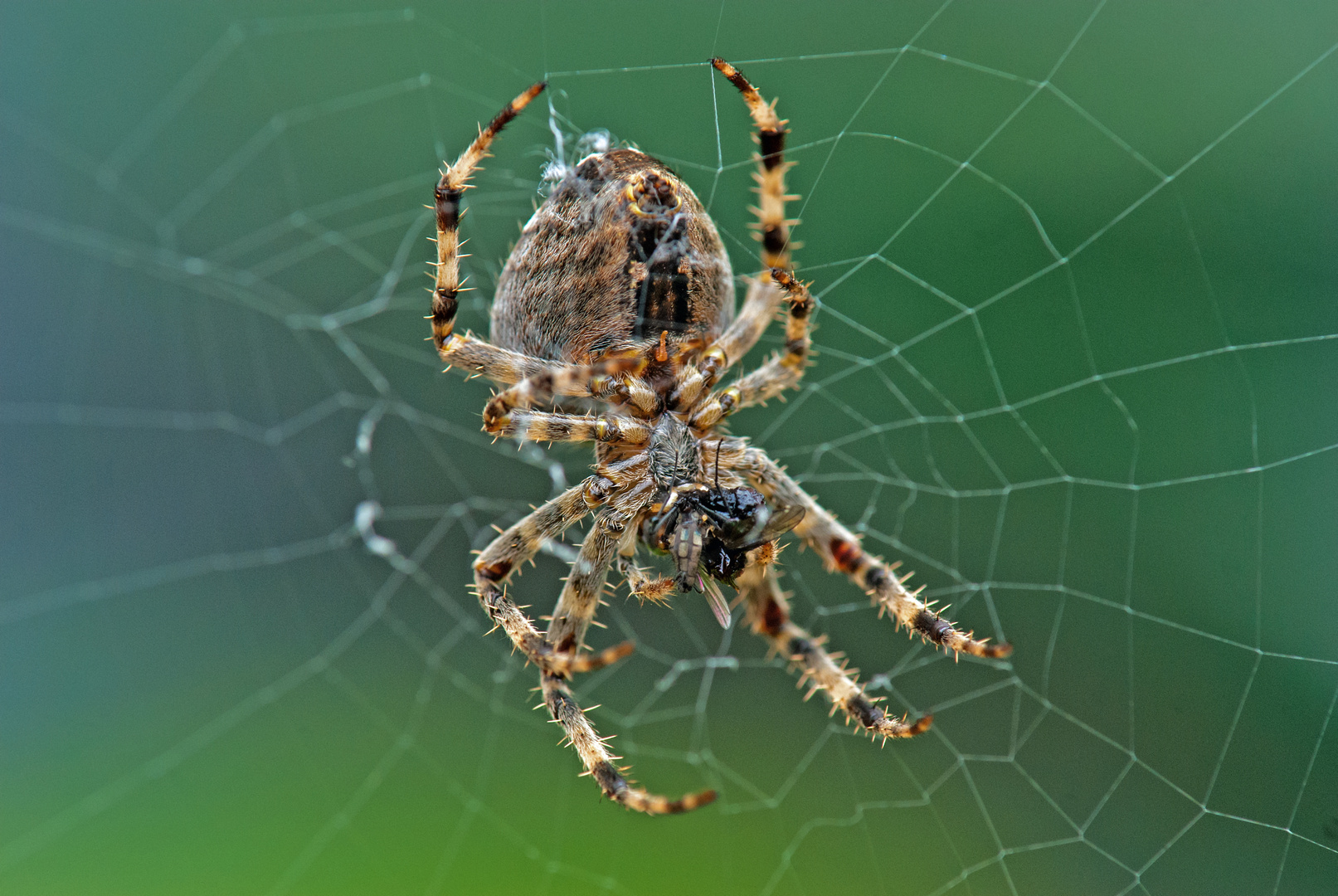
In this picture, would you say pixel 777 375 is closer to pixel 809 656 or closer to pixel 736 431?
pixel 809 656

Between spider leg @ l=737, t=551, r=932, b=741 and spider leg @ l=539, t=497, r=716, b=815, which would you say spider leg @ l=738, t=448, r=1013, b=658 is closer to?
spider leg @ l=737, t=551, r=932, b=741

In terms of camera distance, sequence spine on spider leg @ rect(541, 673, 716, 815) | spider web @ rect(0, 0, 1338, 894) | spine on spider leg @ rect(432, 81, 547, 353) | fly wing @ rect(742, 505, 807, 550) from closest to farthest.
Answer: fly wing @ rect(742, 505, 807, 550) < spine on spider leg @ rect(541, 673, 716, 815) < spine on spider leg @ rect(432, 81, 547, 353) < spider web @ rect(0, 0, 1338, 894)

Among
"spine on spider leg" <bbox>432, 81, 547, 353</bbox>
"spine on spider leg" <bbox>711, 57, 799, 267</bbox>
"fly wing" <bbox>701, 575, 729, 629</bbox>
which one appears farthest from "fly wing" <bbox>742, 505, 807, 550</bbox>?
"spine on spider leg" <bbox>432, 81, 547, 353</bbox>

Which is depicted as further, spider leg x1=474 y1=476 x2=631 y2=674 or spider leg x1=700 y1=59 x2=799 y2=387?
spider leg x1=474 y1=476 x2=631 y2=674

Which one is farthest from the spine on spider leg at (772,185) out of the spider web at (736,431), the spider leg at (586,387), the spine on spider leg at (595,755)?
the spine on spider leg at (595,755)

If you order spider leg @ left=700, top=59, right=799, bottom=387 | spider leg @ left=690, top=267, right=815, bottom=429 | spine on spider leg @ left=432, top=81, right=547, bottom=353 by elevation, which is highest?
spine on spider leg @ left=432, top=81, right=547, bottom=353

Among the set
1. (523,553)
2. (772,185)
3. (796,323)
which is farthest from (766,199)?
(523,553)

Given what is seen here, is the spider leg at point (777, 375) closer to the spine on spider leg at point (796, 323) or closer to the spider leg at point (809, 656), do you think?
the spine on spider leg at point (796, 323)

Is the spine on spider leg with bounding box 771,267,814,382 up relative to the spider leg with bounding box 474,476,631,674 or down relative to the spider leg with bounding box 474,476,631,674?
up
